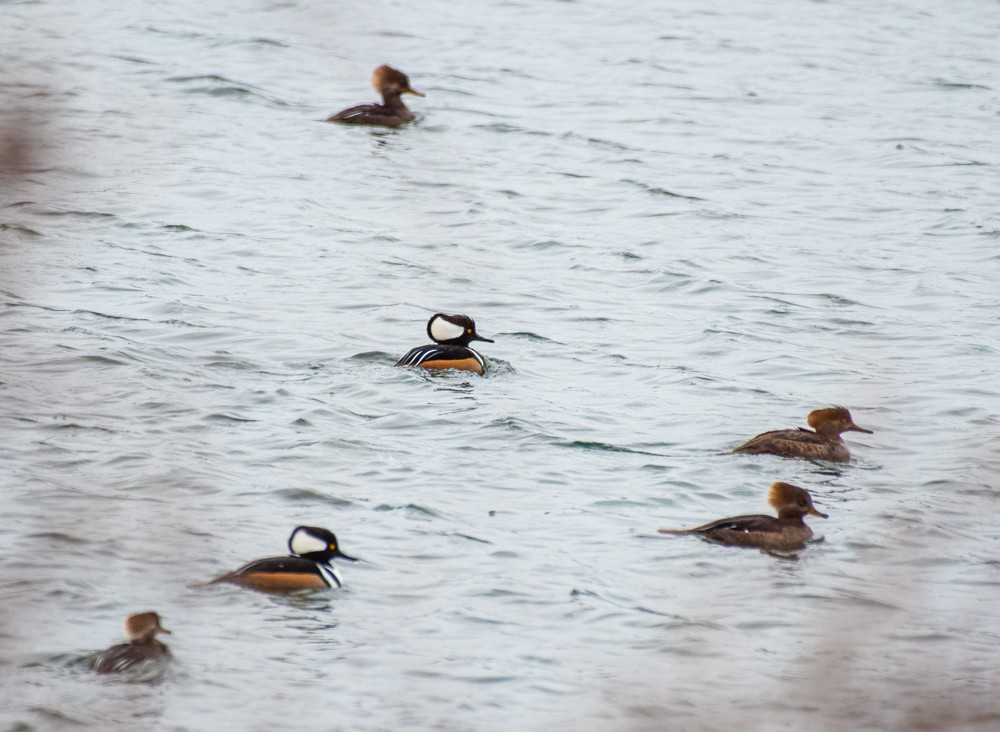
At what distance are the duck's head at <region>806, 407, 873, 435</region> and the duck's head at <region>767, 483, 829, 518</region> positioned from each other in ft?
4.41

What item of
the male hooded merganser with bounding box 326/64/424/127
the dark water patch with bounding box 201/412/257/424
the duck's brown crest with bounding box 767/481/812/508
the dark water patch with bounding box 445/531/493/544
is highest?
the duck's brown crest with bounding box 767/481/812/508

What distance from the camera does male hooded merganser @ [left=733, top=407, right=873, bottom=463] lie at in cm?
913

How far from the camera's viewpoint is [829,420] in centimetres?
939

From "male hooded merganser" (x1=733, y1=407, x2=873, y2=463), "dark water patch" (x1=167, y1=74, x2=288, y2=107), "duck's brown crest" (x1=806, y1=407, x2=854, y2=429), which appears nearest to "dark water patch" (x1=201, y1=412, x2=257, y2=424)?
"male hooded merganser" (x1=733, y1=407, x2=873, y2=463)

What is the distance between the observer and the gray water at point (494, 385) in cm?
574

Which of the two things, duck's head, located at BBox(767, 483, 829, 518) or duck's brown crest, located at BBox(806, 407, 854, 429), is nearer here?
duck's head, located at BBox(767, 483, 829, 518)

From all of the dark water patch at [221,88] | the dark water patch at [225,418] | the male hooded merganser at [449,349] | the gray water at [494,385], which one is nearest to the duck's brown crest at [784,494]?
the gray water at [494,385]

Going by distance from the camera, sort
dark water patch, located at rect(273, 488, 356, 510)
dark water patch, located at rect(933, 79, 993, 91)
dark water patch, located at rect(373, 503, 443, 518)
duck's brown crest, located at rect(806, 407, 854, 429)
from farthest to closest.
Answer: dark water patch, located at rect(933, 79, 993, 91)
duck's brown crest, located at rect(806, 407, 854, 429)
dark water patch, located at rect(273, 488, 356, 510)
dark water patch, located at rect(373, 503, 443, 518)

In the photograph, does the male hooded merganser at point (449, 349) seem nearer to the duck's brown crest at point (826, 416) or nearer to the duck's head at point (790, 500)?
the duck's brown crest at point (826, 416)

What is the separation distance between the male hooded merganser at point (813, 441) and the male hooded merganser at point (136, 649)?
464 cm

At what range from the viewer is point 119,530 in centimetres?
700

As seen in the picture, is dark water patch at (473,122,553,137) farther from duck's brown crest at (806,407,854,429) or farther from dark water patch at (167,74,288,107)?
duck's brown crest at (806,407,854,429)

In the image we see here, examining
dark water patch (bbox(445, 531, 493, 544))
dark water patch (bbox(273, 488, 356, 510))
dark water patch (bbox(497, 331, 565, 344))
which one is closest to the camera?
dark water patch (bbox(445, 531, 493, 544))

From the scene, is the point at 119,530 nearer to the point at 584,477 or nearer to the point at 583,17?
the point at 584,477
